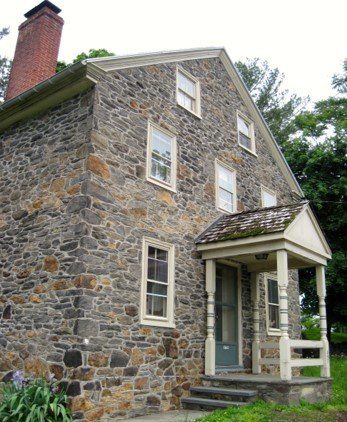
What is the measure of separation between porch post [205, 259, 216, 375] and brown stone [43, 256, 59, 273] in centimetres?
352

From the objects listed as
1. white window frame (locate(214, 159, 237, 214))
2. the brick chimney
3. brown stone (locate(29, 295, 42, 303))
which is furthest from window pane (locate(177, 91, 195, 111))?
brown stone (locate(29, 295, 42, 303))

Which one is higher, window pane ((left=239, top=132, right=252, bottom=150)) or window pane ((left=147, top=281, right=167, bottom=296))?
window pane ((left=239, top=132, right=252, bottom=150))

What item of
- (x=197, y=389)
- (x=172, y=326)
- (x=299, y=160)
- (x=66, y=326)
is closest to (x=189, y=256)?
(x=172, y=326)

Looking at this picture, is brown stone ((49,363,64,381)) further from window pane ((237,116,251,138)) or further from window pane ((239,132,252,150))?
window pane ((237,116,251,138))

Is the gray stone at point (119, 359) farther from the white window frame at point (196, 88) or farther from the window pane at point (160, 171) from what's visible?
the white window frame at point (196, 88)

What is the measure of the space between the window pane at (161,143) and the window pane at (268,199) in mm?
4645

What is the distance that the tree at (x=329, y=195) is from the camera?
19688 mm

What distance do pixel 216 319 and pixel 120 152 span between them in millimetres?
Answer: 4686

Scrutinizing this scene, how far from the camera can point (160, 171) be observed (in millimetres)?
10219

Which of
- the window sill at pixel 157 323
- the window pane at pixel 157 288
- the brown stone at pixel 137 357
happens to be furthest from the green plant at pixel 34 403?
the window pane at pixel 157 288

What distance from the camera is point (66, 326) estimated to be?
777 centimetres

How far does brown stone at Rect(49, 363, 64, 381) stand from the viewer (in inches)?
299

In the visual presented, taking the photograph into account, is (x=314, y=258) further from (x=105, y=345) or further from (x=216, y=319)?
(x=105, y=345)

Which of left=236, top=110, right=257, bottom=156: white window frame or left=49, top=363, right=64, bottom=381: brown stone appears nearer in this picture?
left=49, top=363, right=64, bottom=381: brown stone
